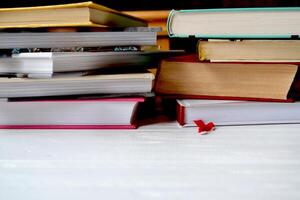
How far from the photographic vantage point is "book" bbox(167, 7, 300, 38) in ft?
1.59

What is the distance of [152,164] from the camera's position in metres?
0.38

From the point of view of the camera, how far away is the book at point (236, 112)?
508 mm

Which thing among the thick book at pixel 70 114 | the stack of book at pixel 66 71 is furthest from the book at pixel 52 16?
the thick book at pixel 70 114

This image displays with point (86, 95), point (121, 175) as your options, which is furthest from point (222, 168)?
point (86, 95)

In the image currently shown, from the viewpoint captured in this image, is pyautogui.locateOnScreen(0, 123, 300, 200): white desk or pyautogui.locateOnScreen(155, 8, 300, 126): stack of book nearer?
pyautogui.locateOnScreen(0, 123, 300, 200): white desk

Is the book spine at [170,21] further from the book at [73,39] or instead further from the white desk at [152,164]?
the white desk at [152,164]

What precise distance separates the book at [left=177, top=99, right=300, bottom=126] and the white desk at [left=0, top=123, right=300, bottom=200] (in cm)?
2

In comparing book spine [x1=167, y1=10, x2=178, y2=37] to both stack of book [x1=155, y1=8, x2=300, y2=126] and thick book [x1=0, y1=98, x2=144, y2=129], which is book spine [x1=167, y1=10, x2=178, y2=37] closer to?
stack of book [x1=155, y1=8, x2=300, y2=126]

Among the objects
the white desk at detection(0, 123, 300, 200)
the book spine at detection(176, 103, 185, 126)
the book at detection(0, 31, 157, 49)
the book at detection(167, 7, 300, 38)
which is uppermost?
the book at detection(167, 7, 300, 38)

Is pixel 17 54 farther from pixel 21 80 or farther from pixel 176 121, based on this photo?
pixel 176 121

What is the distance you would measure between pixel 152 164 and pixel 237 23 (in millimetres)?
246

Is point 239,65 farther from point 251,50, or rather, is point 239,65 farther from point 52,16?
point 52,16

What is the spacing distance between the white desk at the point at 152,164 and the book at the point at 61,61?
0.09 metres

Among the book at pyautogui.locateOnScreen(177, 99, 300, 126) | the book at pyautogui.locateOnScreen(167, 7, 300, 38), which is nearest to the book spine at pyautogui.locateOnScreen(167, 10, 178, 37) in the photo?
the book at pyautogui.locateOnScreen(167, 7, 300, 38)
